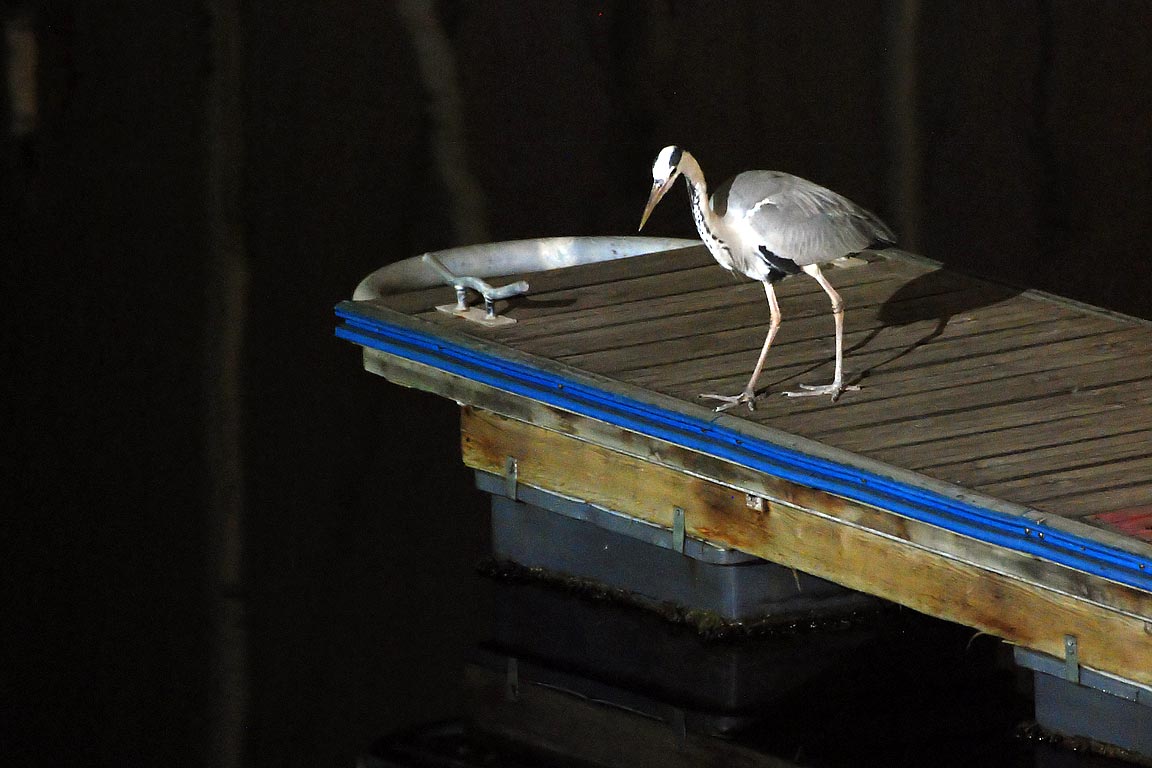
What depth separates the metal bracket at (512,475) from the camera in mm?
7605

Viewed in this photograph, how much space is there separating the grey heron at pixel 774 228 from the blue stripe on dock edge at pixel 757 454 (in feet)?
0.60

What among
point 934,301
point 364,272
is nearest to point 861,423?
point 934,301

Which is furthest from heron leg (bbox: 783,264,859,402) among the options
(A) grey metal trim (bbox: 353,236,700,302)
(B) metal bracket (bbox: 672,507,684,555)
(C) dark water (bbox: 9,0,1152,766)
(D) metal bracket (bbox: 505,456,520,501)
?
(A) grey metal trim (bbox: 353,236,700,302)

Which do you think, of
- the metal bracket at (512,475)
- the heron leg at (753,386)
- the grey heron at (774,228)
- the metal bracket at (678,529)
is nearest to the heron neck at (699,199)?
the grey heron at (774,228)

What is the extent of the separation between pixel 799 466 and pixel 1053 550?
0.77 meters

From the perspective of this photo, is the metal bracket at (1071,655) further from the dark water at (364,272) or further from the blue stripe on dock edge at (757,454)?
the dark water at (364,272)

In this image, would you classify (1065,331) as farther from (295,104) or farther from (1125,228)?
(295,104)

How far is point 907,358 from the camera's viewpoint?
7344mm

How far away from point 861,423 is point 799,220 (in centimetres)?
57

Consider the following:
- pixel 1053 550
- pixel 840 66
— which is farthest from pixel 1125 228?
pixel 1053 550

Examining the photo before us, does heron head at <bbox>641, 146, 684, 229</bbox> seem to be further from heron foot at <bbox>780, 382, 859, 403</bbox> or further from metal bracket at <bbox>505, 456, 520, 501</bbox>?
metal bracket at <bbox>505, 456, 520, 501</bbox>

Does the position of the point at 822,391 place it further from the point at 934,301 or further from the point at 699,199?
the point at 934,301

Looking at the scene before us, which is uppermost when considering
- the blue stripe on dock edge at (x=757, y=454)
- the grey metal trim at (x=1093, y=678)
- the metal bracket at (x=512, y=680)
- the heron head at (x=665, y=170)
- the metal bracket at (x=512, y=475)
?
the heron head at (x=665, y=170)

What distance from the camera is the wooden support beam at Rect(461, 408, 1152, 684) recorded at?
619 cm
